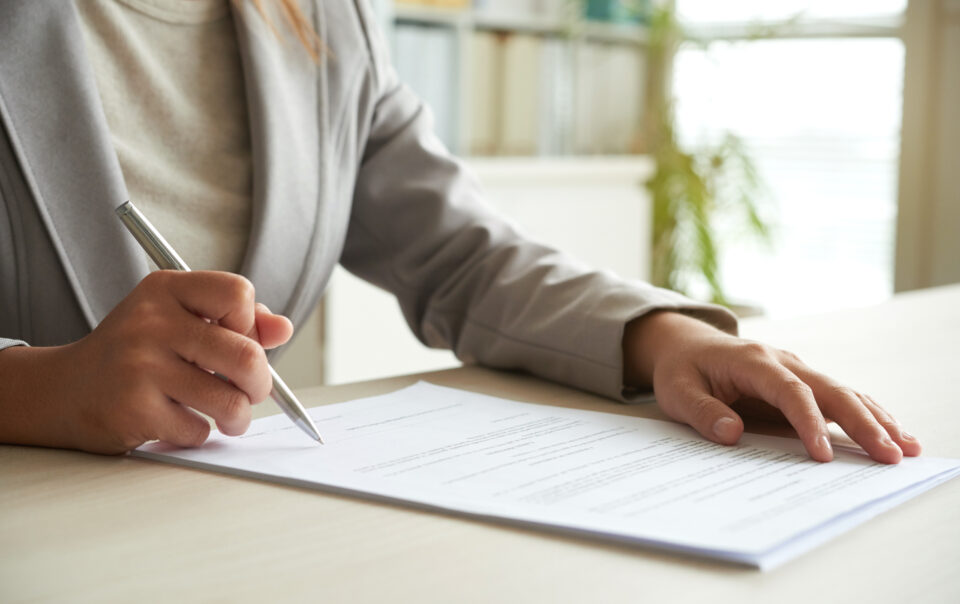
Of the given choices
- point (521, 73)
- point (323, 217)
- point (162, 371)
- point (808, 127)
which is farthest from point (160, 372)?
point (808, 127)

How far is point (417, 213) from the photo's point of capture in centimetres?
99

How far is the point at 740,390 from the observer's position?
679 mm

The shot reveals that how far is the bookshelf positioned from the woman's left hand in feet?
6.64

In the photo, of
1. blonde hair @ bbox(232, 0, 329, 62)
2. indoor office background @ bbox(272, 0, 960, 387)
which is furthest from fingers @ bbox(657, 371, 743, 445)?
indoor office background @ bbox(272, 0, 960, 387)

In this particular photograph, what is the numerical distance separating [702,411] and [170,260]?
1.10ft

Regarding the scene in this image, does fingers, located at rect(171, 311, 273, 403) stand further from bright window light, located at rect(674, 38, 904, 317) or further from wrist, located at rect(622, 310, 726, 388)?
bright window light, located at rect(674, 38, 904, 317)

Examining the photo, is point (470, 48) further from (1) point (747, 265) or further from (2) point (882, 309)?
(2) point (882, 309)

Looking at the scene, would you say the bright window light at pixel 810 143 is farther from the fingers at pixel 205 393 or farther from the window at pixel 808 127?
the fingers at pixel 205 393

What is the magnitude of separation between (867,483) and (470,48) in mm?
2782

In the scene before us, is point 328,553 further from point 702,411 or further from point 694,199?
point 694,199

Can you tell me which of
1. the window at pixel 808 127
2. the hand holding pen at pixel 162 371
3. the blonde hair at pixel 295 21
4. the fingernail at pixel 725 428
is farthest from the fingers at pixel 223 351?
the window at pixel 808 127

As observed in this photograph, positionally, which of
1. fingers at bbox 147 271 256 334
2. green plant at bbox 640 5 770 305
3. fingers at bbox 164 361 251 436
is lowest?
green plant at bbox 640 5 770 305

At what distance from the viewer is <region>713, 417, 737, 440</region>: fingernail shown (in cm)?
62

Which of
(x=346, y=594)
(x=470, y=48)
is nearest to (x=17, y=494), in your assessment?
(x=346, y=594)
